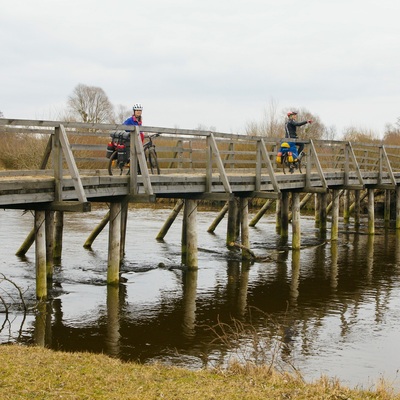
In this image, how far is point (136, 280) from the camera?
1839 cm

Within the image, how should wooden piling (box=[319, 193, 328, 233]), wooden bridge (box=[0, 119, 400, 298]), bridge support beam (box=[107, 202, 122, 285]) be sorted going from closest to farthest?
wooden bridge (box=[0, 119, 400, 298]) → bridge support beam (box=[107, 202, 122, 285]) → wooden piling (box=[319, 193, 328, 233])

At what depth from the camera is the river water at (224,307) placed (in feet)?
39.3

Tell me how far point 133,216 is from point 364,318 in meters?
21.2

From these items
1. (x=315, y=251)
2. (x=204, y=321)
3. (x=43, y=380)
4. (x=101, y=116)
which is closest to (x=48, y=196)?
(x=204, y=321)

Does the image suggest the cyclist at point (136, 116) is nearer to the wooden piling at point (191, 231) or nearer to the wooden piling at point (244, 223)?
the wooden piling at point (191, 231)

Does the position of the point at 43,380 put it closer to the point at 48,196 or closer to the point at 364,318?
the point at 48,196

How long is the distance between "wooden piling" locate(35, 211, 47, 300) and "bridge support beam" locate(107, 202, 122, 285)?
209 cm

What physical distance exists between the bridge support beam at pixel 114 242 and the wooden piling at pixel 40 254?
82.2 inches

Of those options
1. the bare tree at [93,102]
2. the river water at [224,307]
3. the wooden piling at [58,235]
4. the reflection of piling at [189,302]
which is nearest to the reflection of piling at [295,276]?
the river water at [224,307]

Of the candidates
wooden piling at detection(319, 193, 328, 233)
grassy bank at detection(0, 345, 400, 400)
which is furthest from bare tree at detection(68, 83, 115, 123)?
grassy bank at detection(0, 345, 400, 400)

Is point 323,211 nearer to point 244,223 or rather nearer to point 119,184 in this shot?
point 244,223

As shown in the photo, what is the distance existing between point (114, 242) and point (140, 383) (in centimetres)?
785

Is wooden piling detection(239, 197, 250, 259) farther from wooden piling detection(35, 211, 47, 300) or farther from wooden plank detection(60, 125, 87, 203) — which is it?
wooden plank detection(60, 125, 87, 203)

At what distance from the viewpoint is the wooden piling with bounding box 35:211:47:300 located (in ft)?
48.8
